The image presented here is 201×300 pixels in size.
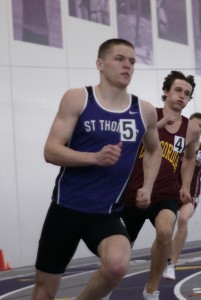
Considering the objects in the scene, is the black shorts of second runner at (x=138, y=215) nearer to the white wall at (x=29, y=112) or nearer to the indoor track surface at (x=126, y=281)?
the indoor track surface at (x=126, y=281)

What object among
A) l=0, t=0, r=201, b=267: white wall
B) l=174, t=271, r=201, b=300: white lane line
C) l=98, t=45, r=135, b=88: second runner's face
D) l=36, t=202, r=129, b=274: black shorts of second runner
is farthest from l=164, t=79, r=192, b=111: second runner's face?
l=0, t=0, r=201, b=267: white wall

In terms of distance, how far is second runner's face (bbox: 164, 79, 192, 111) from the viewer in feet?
30.5

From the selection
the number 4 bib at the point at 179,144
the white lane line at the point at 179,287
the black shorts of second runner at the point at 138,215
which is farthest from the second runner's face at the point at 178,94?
the white lane line at the point at 179,287

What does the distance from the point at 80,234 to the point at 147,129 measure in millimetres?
940

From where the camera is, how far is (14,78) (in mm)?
16578

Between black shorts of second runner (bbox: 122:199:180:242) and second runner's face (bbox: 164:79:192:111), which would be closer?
black shorts of second runner (bbox: 122:199:180:242)

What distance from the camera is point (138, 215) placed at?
8578mm

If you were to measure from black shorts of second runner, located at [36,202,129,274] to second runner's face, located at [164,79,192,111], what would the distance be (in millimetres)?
3295

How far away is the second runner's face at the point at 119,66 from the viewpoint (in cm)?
636

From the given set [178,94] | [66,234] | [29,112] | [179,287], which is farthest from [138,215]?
[29,112]

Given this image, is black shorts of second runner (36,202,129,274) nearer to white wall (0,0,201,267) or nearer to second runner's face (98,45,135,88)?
second runner's face (98,45,135,88)

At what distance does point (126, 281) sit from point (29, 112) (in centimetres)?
582

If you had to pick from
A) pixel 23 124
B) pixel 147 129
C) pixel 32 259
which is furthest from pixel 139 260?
pixel 147 129

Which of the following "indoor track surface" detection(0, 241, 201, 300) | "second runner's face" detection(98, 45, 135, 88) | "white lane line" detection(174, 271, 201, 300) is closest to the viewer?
"second runner's face" detection(98, 45, 135, 88)
